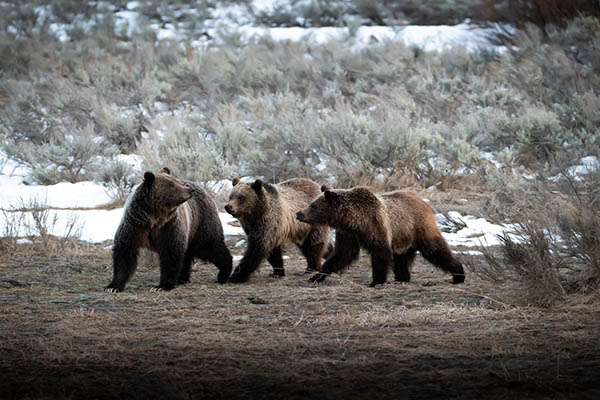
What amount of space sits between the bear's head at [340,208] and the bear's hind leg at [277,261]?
0.84m

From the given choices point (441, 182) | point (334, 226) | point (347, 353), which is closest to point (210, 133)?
point (441, 182)

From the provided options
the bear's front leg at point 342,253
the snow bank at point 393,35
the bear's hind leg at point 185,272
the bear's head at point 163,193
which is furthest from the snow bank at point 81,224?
the snow bank at point 393,35

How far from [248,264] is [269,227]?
49cm

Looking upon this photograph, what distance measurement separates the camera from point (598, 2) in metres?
23.7

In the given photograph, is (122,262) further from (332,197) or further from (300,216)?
(332,197)

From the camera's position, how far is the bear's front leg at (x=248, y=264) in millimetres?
9312

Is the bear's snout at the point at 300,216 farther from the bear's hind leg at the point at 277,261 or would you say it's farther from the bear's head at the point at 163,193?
the bear's head at the point at 163,193

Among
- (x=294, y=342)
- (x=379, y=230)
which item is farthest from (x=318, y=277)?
(x=294, y=342)

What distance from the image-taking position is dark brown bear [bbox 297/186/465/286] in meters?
8.76

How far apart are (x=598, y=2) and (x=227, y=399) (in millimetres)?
22064

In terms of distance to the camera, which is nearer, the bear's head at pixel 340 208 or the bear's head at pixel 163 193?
the bear's head at pixel 163 193

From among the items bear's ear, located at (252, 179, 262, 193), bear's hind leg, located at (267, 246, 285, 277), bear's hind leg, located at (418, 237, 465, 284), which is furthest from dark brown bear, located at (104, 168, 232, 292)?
bear's hind leg, located at (418, 237, 465, 284)

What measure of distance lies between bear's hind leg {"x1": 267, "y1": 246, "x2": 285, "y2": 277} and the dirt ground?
0.86 metres

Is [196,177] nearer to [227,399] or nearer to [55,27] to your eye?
[227,399]
